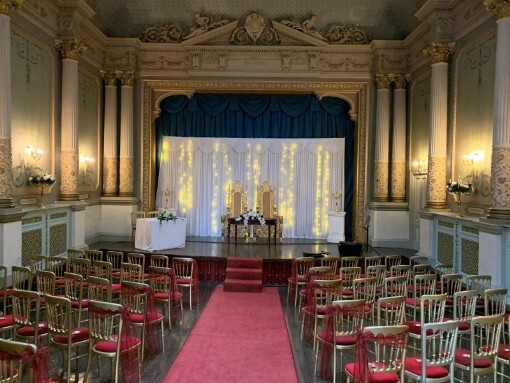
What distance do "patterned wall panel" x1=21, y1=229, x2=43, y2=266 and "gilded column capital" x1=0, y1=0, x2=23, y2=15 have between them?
392 centimetres

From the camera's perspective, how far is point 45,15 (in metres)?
10.4

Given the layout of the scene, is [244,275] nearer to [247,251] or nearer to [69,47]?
[247,251]

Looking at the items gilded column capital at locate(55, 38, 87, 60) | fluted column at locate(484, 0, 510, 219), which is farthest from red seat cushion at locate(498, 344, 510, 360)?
gilded column capital at locate(55, 38, 87, 60)

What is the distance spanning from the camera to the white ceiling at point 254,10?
44.2 feet

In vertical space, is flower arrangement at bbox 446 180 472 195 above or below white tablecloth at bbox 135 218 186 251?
above

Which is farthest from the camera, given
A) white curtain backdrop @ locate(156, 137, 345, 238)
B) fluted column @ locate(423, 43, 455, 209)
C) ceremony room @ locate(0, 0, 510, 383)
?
white curtain backdrop @ locate(156, 137, 345, 238)

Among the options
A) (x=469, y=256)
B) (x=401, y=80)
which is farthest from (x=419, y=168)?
(x=469, y=256)

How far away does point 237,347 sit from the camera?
246 inches

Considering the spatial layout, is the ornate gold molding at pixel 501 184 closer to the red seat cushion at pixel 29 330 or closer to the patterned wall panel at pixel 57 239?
the red seat cushion at pixel 29 330

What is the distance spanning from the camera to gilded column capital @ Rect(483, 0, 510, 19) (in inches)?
307

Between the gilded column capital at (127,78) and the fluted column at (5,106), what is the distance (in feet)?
17.8

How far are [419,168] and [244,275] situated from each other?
5.67 m

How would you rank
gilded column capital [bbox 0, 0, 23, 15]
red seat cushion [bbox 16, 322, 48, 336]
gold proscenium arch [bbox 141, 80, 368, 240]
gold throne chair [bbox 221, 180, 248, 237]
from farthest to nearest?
1. gold throne chair [bbox 221, 180, 248, 237]
2. gold proscenium arch [bbox 141, 80, 368, 240]
3. gilded column capital [bbox 0, 0, 23, 15]
4. red seat cushion [bbox 16, 322, 48, 336]

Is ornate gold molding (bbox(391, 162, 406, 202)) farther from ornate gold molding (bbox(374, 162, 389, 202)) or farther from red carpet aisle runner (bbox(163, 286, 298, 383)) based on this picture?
red carpet aisle runner (bbox(163, 286, 298, 383))
